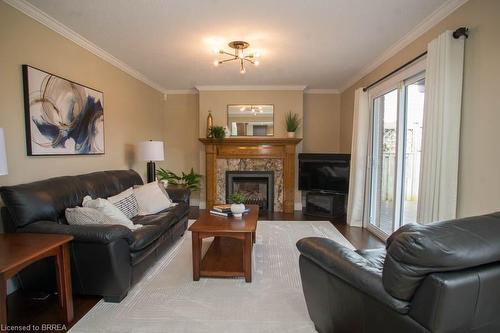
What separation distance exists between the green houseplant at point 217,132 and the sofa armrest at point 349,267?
3834 millimetres

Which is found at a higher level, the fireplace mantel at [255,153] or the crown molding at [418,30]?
the crown molding at [418,30]

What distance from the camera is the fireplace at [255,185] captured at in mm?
5566

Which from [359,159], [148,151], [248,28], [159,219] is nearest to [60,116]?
[148,151]

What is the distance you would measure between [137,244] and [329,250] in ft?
5.36

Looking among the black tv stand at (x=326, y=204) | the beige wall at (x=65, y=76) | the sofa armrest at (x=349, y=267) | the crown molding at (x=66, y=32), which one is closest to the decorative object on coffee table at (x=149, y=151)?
the beige wall at (x=65, y=76)

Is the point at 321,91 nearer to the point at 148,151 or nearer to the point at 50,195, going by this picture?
the point at 148,151

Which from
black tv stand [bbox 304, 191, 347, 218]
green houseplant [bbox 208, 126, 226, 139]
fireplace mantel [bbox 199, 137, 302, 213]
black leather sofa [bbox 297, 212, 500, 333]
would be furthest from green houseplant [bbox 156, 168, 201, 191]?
black leather sofa [bbox 297, 212, 500, 333]

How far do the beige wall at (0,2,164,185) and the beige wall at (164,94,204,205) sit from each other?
3.47ft

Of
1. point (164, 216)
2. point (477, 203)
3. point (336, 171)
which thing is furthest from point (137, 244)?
point (336, 171)

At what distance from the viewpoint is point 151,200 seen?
11.2ft

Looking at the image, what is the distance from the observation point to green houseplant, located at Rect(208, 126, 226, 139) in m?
5.29

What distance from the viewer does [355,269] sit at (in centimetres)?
137

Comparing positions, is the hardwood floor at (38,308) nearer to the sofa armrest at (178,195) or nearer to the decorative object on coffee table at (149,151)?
the sofa armrest at (178,195)

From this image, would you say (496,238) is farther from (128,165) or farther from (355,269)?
(128,165)
